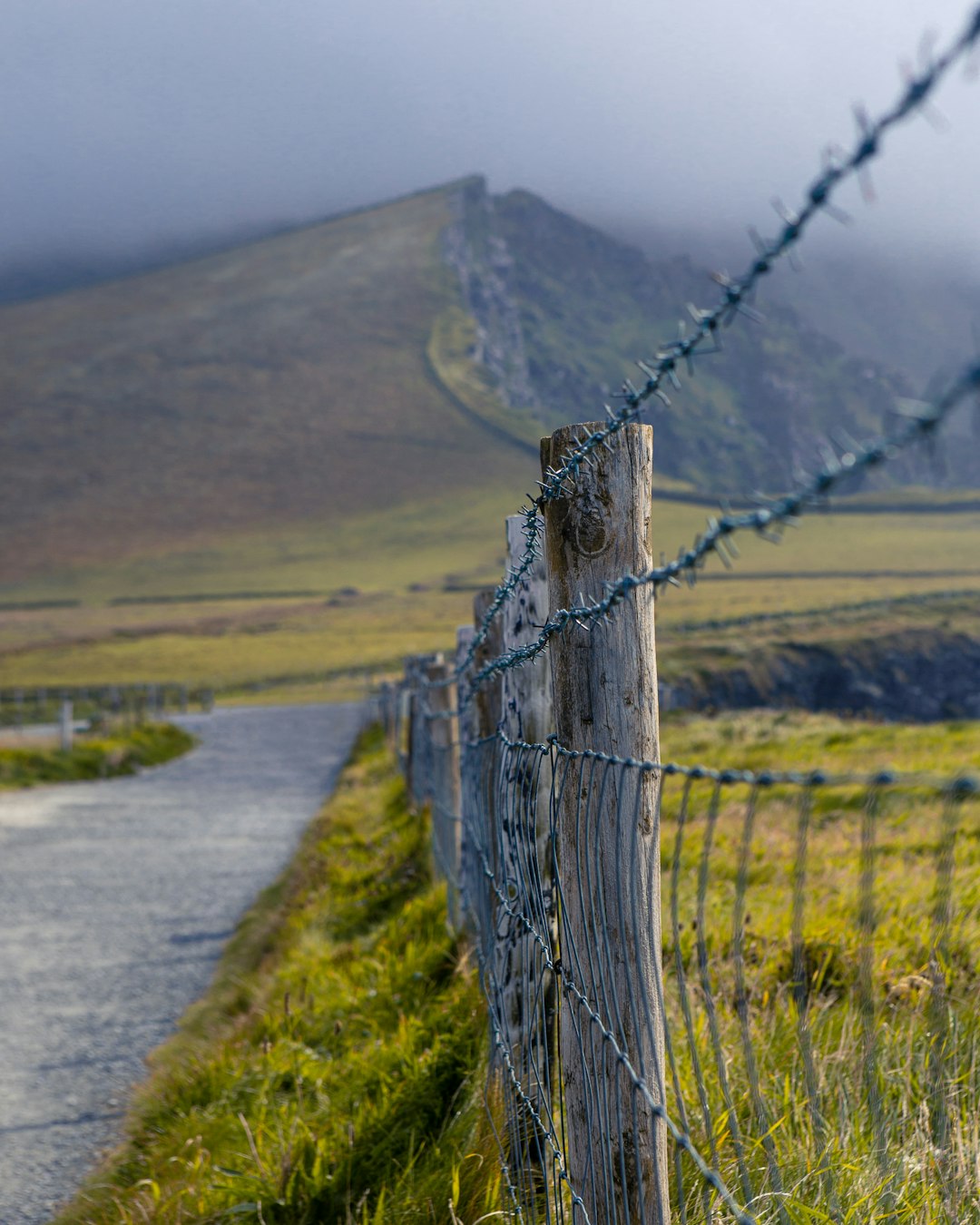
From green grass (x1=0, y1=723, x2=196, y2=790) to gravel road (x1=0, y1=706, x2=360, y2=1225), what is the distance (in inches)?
32.7

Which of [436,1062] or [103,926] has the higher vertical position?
[436,1062]

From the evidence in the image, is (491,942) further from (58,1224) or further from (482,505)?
(482,505)

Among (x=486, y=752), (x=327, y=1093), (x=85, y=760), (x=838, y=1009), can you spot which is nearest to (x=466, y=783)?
(x=486, y=752)

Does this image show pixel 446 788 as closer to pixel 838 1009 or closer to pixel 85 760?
pixel 838 1009

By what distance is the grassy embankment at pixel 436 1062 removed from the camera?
295 centimetres

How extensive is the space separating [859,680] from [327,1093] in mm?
41371

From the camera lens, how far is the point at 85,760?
2000cm

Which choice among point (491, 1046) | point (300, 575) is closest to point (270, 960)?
point (491, 1046)

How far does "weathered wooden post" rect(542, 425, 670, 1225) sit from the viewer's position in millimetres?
2273

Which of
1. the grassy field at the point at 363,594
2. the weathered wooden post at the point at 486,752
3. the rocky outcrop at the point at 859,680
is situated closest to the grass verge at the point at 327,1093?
the weathered wooden post at the point at 486,752

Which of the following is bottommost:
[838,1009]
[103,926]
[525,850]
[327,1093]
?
[103,926]

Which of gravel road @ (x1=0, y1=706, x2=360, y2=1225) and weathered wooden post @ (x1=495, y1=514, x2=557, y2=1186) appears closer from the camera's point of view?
weathered wooden post @ (x1=495, y1=514, x2=557, y2=1186)

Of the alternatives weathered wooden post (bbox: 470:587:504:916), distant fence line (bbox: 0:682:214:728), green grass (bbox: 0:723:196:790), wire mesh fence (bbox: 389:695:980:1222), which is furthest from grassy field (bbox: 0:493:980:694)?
wire mesh fence (bbox: 389:695:980:1222)

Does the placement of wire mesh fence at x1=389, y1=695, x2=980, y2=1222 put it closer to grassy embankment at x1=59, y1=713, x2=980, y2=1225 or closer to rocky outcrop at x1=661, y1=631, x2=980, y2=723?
grassy embankment at x1=59, y1=713, x2=980, y2=1225
